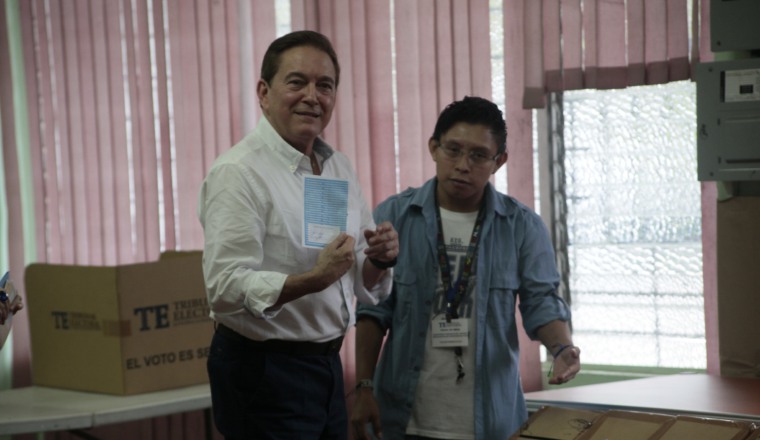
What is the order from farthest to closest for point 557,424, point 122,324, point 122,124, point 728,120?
point 122,124
point 122,324
point 728,120
point 557,424

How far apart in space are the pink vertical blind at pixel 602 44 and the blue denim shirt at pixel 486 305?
102cm

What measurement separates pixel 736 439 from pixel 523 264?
674mm

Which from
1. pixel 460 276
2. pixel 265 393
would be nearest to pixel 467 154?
pixel 460 276

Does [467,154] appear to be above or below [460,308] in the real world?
above

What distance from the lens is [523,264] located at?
7.01ft

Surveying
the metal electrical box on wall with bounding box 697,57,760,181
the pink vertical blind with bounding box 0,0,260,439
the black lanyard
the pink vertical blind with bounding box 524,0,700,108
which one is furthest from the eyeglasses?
the pink vertical blind with bounding box 0,0,260,439

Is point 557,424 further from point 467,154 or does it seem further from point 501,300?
point 467,154

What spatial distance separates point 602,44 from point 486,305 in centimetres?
134

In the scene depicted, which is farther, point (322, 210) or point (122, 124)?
point (122, 124)

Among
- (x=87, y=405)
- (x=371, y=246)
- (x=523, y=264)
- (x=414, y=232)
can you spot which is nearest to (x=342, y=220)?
(x=371, y=246)

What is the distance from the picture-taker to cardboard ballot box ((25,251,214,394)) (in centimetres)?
273

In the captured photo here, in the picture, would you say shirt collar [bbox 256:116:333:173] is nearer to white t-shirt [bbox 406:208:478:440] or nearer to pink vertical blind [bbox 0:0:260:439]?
white t-shirt [bbox 406:208:478:440]

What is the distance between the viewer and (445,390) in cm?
200

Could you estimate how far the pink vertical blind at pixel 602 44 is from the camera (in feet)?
9.49
